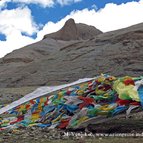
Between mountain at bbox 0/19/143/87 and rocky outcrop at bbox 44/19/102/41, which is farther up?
rocky outcrop at bbox 44/19/102/41

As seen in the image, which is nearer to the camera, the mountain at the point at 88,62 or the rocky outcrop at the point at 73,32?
the mountain at the point at 88,62

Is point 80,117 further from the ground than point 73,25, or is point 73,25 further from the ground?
point 73,25

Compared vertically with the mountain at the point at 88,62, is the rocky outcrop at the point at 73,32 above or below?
above

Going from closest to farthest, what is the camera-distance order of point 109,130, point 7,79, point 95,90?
point 109,130 → point 95,90 → point 7,79

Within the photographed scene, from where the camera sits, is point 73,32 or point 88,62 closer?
point 88,62

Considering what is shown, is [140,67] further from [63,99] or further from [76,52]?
[63,99]

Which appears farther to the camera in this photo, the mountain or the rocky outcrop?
the rocky outcrop

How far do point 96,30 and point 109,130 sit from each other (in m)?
Answer: 77.0

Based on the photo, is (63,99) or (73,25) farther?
(73,25)

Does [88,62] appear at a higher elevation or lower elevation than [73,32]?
lower

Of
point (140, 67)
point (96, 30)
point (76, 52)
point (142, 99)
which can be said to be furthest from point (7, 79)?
point (96, 30)

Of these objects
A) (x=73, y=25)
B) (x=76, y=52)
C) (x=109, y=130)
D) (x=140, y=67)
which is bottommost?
(x=109, y=130)

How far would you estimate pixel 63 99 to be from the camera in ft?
48.9

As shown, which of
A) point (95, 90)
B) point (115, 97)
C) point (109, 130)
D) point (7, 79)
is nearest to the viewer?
point (109, 130)
